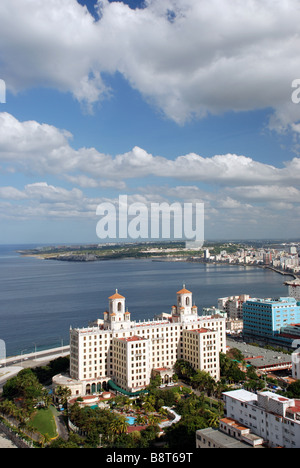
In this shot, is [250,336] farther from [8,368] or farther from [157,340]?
[8,368]

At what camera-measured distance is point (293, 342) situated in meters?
21.5

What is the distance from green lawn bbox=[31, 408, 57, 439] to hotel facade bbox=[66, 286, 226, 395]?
1471 mm

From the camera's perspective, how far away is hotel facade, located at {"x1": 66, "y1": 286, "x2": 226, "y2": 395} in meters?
14.8

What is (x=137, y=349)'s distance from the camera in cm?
1479

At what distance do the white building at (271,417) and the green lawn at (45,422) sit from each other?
5.41 meters

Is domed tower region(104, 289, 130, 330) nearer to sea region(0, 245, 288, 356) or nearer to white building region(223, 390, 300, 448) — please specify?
white building region(223, 390, 300, 448)

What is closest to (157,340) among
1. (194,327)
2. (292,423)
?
(194,327)

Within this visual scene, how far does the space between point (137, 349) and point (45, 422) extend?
13.0ft

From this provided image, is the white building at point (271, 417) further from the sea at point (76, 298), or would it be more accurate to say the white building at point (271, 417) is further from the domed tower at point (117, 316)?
the sea at point (76, 298)

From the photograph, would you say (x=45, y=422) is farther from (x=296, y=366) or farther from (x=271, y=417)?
(x=296, y=366)

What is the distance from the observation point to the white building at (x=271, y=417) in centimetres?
782

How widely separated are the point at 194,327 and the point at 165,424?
616cm

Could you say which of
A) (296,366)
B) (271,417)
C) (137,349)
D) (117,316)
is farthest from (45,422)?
(296,366)

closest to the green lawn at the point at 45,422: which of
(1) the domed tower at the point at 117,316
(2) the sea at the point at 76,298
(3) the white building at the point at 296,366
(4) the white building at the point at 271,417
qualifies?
(1) the domed tower at the point at 117,316
